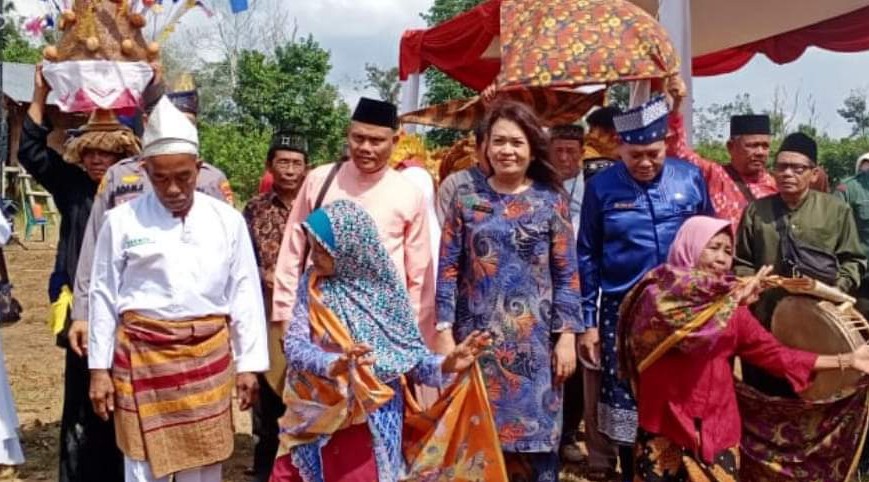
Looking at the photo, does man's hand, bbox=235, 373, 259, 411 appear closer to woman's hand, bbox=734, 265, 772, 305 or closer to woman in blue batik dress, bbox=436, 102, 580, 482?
woman in blue batik dress, bbox=436, 102, 580, 482

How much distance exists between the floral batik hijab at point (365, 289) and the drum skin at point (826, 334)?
1.50 m

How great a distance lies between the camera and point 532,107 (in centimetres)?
542

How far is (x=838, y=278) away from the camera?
4.32m

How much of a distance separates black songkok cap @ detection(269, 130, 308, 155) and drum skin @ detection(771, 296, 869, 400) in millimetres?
2542

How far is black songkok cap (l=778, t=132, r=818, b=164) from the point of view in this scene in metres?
4.37

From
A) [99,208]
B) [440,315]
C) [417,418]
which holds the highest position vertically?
[99,208]

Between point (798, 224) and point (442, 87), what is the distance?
19.4 metres

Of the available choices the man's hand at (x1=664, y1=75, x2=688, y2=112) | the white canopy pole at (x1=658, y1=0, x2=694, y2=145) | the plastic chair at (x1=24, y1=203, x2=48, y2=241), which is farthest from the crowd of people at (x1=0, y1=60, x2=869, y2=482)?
the plastic chair at (x1=24, y1=203, x2=48, y2=241)

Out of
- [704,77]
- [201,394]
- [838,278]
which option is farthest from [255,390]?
[704,77]

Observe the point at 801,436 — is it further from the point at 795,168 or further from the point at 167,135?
the point at 167,135

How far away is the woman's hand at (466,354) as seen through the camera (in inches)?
124

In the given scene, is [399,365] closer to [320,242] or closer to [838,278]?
[320,242]

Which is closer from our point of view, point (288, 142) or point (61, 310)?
point (61, 310)

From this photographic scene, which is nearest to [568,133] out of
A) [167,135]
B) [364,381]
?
[364,381]
